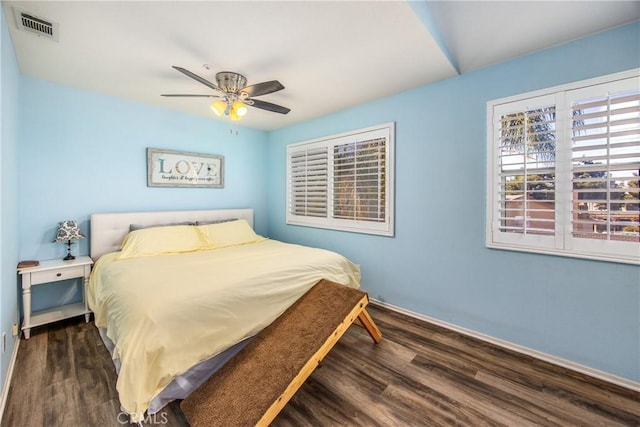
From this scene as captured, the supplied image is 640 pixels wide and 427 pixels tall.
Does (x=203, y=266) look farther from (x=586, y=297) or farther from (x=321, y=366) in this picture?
(x=586, y=297)

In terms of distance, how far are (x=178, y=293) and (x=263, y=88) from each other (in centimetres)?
175

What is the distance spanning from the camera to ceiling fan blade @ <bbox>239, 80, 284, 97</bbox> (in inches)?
88.0

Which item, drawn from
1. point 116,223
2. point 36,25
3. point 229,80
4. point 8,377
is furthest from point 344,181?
point 8,377

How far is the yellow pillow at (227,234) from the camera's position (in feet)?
11.6

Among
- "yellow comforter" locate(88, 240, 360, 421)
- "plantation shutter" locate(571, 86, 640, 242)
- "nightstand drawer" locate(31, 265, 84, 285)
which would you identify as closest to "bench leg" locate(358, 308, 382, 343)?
"yellow comforter" locate(88, 240, 360, 421)

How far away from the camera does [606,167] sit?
1965 millimetres

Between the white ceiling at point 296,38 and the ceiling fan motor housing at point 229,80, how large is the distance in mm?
61

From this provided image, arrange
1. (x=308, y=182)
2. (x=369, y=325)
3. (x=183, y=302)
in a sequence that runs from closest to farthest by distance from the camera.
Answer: (x=183, y=302) < (x=369, y=325) < (x=308, y=182)

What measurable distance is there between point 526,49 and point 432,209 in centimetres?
154

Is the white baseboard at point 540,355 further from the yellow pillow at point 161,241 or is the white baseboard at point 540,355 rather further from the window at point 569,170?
the yellow pillow at point 161,241

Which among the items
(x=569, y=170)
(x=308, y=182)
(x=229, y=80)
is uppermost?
(x=229, y=80)

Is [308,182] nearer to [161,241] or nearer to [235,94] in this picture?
[235,94]

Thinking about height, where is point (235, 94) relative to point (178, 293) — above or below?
above

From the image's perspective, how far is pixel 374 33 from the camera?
6.64 ft
